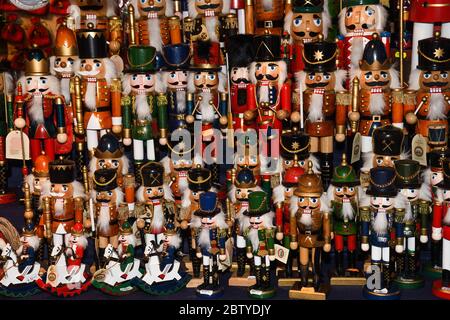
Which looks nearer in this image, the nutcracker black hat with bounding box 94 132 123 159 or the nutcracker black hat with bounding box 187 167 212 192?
the nutcracker black hat with bounding box 187 167 212 192

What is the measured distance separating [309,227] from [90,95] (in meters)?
1.89

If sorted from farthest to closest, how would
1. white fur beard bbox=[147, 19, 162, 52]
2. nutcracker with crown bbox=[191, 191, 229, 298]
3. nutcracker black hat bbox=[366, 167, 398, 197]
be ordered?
white fur beard bbox=[147, 19, 162, 52], nutcracker with crown bbox=[191, 191, 229, 298], nutcracker black hat bbox=[366, 167, 398, 197]

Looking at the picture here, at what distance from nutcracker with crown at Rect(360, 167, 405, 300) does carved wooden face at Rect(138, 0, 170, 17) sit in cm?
207

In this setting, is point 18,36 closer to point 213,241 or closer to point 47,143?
point 47,143

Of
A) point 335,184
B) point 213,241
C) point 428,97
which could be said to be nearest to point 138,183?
point 213,241

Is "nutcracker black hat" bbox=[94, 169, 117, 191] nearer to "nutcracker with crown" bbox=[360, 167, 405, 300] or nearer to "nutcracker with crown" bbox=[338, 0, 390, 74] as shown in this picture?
"nutcracker with crown" bbox=[360, 167, 405, 300]

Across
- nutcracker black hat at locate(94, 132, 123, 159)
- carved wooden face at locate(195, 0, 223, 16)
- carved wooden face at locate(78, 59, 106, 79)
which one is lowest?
nutcracker black hat at locate(94, 132, 123, 159)

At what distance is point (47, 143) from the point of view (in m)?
5.88

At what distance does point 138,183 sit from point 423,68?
2.07 m

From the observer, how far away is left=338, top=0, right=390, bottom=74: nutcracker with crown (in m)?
5.22

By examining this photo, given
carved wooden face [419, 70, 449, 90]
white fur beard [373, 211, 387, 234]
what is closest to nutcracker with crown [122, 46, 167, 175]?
white fur beard [373, 211, 387, 234]

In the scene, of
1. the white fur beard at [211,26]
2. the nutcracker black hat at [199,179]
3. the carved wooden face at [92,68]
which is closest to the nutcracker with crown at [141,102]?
the carved wooden face at [92,68]

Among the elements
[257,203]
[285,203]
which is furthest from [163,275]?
[285,203]

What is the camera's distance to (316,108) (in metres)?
5.18
